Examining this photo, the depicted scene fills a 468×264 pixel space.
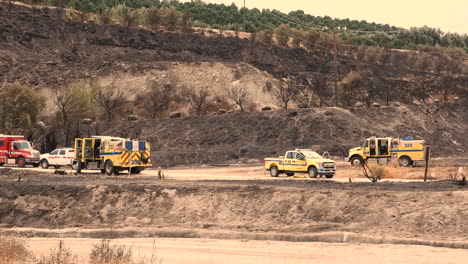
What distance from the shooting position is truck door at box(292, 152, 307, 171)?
40.2 m

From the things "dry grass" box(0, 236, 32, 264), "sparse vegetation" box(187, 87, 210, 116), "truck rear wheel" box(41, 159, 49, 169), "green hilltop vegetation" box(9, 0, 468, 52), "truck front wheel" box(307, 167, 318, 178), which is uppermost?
"green hilltop vegetation" box(9, 0, 468, 52)

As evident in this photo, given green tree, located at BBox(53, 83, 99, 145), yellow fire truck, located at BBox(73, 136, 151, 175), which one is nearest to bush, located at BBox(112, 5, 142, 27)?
green tree, located at BBox(53, 83, 99, 145)

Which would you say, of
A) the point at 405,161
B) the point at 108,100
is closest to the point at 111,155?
the point at 405,161

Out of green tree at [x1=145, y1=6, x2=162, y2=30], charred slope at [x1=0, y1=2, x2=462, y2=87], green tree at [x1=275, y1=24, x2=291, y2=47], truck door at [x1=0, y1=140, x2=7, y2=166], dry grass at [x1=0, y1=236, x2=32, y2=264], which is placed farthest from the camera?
green tree at [x1=275, y1=24, x2=291, y2=47]

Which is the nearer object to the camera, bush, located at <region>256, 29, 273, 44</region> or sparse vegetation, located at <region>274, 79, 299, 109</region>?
sparse vegetation, located at <region>274, 79, 299, 109</region>

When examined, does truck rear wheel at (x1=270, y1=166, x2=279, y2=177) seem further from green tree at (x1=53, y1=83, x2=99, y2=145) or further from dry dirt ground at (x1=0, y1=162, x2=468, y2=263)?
green tree at (x1=53, y1=83, x2=99, y2=145)

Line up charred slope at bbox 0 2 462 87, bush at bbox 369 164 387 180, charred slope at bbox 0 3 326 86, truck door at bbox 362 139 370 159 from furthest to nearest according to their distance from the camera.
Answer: charred slope at bbox 0 2 462 87, charred slope at bbox 0 3 326 86, truck door at bbox 362 139 370 159, bush at bbox 369 164 387 180

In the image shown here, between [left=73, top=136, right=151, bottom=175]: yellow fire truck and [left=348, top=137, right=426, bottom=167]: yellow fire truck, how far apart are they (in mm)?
16117

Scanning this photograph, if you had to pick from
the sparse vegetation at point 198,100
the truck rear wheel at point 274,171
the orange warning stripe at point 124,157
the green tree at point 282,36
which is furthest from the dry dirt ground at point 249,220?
the green tree at point 282,36

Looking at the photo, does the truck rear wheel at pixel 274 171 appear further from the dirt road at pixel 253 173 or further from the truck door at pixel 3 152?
the truck door at pixel 3 152

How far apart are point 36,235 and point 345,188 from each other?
12666mm

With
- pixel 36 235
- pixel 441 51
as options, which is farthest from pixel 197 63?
pixel 36 235

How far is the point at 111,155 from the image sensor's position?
42.2m

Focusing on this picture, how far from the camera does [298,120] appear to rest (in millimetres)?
67750
